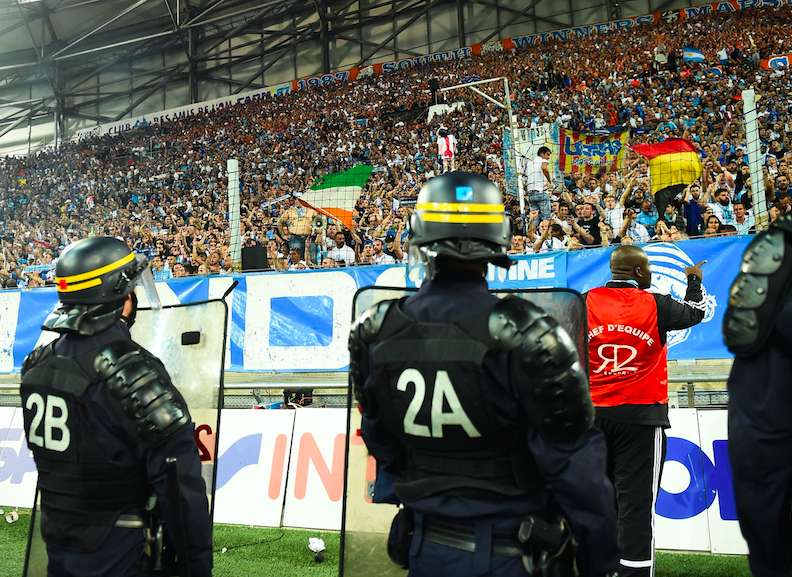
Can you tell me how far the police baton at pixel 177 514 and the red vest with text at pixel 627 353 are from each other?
2.47 meters

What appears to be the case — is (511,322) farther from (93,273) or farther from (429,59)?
(429,59)

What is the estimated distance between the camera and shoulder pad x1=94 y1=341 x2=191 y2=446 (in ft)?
8.54

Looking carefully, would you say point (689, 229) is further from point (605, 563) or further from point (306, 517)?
point (605, 563)

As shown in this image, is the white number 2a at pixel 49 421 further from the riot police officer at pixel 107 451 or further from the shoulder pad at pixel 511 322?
the shoulder pad at pixel 511 322

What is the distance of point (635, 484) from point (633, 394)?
49 cm

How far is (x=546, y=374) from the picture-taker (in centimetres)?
214

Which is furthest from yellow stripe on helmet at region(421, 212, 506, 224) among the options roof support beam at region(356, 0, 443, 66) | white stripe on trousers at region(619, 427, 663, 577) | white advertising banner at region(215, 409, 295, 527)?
roof support beam at region(356, 0, 443, 66)

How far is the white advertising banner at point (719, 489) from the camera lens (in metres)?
5.22

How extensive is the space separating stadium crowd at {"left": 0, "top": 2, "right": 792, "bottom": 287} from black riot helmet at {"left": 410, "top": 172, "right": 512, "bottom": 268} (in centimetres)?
706

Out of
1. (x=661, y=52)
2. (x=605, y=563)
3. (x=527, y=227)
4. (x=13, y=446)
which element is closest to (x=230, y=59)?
(x=661, y=52)

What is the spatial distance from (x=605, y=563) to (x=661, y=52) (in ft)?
71.3

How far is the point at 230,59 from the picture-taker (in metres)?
35.0

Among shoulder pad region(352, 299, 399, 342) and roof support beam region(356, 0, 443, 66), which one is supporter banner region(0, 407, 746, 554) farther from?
roof support beam region(356, 0, 443, 66)

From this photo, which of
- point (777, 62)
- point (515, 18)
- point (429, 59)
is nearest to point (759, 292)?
point (777, 62)
